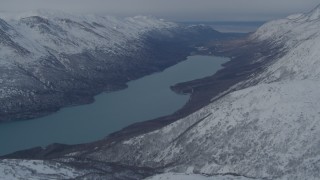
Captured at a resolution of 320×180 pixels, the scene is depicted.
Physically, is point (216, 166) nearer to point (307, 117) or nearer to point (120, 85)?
point (307, 117)

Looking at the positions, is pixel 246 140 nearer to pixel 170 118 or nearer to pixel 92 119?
pixel 170 118

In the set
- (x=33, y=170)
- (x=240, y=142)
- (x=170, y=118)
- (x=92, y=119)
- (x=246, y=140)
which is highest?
(x=246, y=140)

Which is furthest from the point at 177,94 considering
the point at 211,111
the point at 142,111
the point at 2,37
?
the point at 211,111

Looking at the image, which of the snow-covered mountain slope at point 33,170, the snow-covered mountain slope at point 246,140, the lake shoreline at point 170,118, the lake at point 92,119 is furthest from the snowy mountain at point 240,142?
the lake at point 92,119

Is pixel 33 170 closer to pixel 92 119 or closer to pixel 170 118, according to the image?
pixel 170 118

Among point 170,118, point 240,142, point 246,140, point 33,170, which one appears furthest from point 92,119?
point 33,170

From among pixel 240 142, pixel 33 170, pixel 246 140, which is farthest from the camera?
pixel 240 142

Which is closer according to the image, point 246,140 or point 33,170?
point 33,170

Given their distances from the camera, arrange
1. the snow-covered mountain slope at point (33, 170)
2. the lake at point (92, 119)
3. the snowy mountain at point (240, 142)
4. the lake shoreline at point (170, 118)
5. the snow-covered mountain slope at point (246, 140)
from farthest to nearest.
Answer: the lake at point (92, 119)
the lake shoreline at point (170, 118)
the snow-covered mountain slope at point (246, 140)
the snowy mountain at point (240, 142)
the snow-covered mountain slope at point (33, 170)

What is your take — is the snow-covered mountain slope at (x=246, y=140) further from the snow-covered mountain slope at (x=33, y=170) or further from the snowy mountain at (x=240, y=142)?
the snow-covered mountain slope at (x=33, y=170)

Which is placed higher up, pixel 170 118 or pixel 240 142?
pixel 240 142

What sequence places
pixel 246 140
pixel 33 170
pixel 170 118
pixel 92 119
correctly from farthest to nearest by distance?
pixel 92 119 < pixel 170 118 < pixel 246 140 < pixel 33 170
